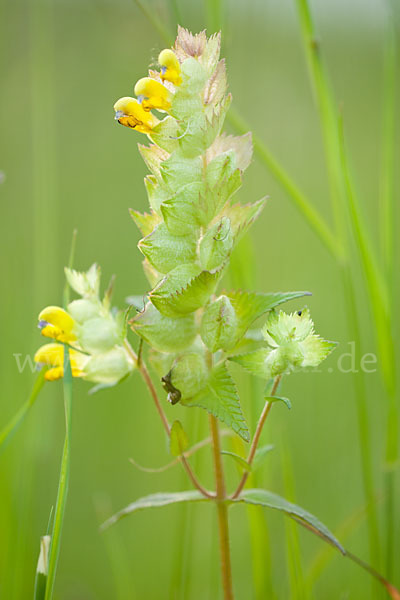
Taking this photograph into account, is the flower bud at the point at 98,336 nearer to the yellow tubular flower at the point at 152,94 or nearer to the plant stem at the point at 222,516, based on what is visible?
the plant stem at the point at 222,516

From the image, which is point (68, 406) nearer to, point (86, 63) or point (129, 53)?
point (129, 53)

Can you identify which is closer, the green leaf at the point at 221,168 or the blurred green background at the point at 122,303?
the green leaf at the point at 221,168

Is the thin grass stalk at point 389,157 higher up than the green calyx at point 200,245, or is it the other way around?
the thin grass stalk at point 389,157

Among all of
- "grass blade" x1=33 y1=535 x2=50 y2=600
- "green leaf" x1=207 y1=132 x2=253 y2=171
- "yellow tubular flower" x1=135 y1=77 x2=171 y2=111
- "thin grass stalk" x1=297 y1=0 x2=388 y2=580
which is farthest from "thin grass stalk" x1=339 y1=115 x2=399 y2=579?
"grass blade" x1=33 y1=535 x2=50 y2=600

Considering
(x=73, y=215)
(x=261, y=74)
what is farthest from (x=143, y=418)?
(x=261, y=74)

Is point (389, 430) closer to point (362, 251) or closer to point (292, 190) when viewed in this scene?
point (362, 251)

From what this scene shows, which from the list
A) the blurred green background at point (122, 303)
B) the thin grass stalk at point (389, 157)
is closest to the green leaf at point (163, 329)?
the blurred green background at point (122, 303)
